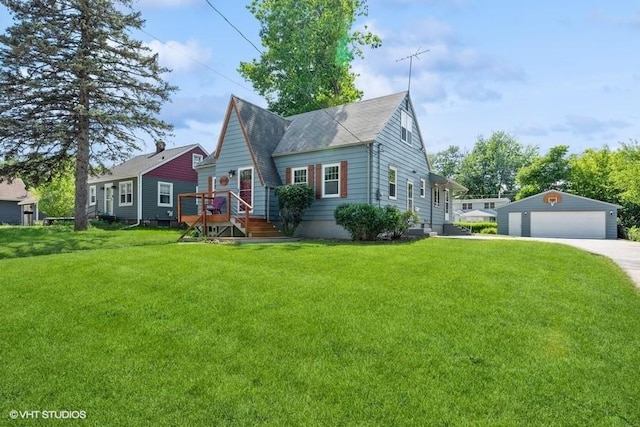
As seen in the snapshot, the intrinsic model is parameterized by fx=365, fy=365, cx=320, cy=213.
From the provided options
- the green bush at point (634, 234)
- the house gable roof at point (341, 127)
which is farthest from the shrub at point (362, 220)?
the green bush at point (634, 234)

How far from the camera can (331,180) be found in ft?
50.1

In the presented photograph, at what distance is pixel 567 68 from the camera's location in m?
11.0

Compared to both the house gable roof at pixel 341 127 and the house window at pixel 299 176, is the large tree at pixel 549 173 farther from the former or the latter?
the house window at pixel 299 176

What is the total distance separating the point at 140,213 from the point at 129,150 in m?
6.25

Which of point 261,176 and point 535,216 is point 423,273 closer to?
Answer: point 261,176

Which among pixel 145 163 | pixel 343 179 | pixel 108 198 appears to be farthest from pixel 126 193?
pixel 343 179

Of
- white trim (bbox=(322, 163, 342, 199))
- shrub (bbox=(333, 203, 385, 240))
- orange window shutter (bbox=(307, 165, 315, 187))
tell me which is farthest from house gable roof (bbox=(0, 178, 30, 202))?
shrub (bbox=(333, 203, 385, 240))

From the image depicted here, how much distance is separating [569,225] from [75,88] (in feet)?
99.7

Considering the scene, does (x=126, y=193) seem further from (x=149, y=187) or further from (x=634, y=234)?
(x=634, y=234)

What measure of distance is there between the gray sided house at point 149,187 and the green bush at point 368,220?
16.1 m

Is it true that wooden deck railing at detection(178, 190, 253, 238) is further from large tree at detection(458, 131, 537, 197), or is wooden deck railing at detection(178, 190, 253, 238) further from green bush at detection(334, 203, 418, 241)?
large tree at detection(458, 131, 537, 197)

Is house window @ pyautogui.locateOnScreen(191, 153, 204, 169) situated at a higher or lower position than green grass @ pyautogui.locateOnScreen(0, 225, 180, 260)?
higher

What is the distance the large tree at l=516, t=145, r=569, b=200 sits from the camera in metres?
37.2

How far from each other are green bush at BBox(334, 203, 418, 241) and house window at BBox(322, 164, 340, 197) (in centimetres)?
174
